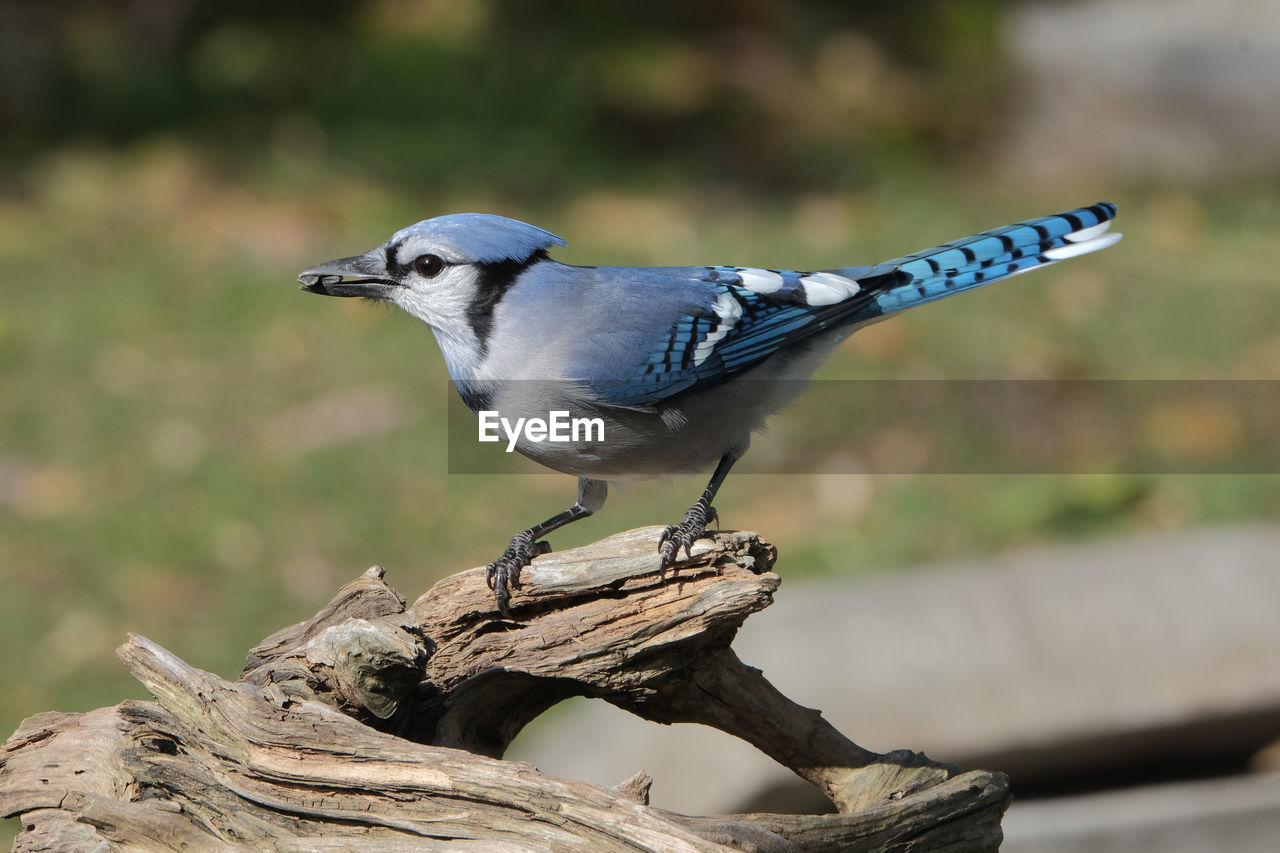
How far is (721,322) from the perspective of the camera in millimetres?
3223

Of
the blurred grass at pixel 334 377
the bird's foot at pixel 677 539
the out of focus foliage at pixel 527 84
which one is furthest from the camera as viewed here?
the out of focus foliage at pixel 527 84

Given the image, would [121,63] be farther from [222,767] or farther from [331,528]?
[222,767]

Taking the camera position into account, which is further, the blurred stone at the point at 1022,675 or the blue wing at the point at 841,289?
the blurred stone at the point at 1022,675

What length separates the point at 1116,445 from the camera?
6.08 metres

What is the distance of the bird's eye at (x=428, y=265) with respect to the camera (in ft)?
9.95

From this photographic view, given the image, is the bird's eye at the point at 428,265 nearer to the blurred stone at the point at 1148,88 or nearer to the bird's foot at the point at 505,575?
the bird's foot at the point at 505,575

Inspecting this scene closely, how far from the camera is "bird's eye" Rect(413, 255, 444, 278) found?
119 inches

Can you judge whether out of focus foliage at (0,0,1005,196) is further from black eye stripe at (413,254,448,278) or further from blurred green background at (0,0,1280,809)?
black eye stripe at (413,254,448,278)

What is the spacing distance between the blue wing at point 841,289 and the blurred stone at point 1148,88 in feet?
18.6

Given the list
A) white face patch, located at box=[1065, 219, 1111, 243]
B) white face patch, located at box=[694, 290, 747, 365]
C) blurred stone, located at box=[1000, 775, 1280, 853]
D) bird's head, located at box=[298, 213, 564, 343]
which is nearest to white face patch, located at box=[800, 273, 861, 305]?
white face patch, located at box=[694, 290, 747, 365]

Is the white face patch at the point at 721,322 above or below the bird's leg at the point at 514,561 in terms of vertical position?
above

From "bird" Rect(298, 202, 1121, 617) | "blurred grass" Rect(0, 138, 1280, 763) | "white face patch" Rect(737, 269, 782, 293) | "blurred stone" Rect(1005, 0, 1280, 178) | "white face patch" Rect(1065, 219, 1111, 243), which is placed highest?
"blurred stone" Rect(1005, 0, 1280, 178)

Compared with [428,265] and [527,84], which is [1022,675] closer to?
[428,265]

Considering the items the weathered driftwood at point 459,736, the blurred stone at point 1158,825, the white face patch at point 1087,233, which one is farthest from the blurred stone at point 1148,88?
the weathered driftwood at point 459,736
